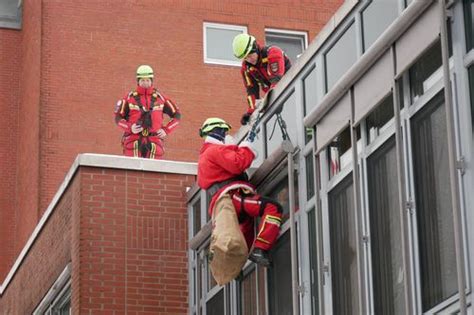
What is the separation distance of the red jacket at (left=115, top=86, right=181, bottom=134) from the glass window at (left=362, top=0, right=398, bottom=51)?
10.3 meters

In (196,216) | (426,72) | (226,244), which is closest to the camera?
(426,72)

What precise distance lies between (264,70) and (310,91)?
3644 millimetres

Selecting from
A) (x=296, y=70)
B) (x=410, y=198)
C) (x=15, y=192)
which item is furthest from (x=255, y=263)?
(x=15, y=192)

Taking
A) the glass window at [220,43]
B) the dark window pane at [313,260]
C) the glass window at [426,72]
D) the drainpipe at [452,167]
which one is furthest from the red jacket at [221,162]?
the glass window at [220,43]

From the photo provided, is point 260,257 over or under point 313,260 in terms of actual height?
over

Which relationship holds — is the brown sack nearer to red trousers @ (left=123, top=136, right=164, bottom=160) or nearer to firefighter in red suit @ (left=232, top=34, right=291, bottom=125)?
firefighter in red suit @ (left=232, top=34, right=291, bottom=125)

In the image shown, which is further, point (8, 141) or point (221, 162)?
point (8, 141)

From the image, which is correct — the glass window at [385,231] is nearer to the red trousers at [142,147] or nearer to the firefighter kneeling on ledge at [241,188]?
the firefighter kneeling on ledge at [241,188]

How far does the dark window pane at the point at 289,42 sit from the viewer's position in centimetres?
3244

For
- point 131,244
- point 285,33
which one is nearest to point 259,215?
point 131,244

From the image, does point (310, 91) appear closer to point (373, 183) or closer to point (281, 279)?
point (281, 279)

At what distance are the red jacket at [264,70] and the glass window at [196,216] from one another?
1.50m

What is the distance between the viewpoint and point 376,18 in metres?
14.3

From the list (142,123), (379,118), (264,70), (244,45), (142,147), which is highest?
(142,123)
